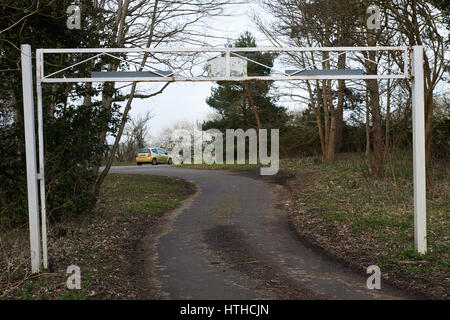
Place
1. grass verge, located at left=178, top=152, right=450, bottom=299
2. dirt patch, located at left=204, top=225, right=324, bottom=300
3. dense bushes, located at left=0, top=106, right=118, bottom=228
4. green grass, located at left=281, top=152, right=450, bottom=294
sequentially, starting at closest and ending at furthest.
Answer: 1. dirt patch, located at left=204, top=225, right=324, bottom=300
2. grass verge, located at left=178, top=152, right=450, bottom=299
3. green grass, located at left=281, top=152, right=450, bottom=294
4. dense bushes, located at left=0, top=106, right=118, bottom=228

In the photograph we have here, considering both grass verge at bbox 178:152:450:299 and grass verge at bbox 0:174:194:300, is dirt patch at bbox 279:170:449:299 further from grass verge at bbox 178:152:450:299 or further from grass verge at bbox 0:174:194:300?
grass verge at bbox 0:174:194:300

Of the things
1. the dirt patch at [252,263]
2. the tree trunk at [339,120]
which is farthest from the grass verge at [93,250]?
the tree trunk at [339,120]

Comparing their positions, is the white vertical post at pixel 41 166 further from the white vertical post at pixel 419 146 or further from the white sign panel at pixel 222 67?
the white vertical post at pixel 419 146

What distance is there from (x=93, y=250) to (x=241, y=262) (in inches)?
110

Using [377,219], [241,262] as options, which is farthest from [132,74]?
[377,219]

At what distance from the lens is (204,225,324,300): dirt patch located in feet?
17.1

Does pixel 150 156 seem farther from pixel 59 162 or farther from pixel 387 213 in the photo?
pixel 387 213

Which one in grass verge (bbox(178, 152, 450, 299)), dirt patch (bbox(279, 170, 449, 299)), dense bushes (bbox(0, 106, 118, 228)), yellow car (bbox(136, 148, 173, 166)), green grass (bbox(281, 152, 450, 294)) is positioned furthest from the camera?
yellow car (bbox(136, 148, 173, 166))

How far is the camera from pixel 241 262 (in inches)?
266

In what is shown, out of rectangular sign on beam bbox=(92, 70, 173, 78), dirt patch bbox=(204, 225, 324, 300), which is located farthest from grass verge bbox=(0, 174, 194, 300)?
rectangular sign on beam bbox=(92, 70, 173, 78)

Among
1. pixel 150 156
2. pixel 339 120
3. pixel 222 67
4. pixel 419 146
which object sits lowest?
pixel 150 156
